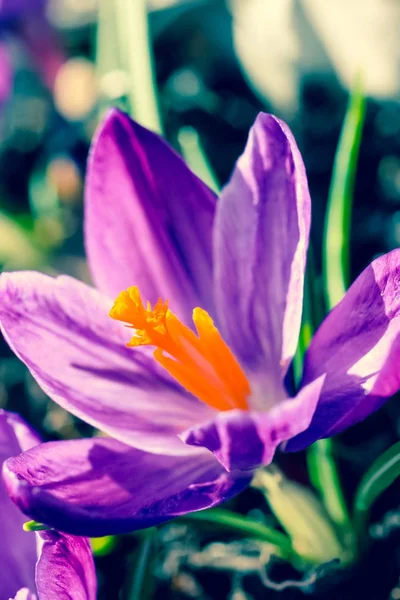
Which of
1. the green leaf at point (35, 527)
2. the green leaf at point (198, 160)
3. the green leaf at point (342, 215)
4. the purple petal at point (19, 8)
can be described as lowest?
the green leaf at point (35, 527)

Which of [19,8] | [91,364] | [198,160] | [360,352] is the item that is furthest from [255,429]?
[19,8]

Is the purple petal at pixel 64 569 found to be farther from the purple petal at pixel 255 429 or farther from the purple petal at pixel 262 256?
the purple petal at pixel 262 256

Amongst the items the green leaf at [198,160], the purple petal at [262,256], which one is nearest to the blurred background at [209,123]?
the green leaf at [198,160]

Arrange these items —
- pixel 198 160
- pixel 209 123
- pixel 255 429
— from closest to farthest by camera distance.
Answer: pixel 255 429, pixel 198 160, pixel 209 123

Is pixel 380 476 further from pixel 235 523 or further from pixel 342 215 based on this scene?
pixel 342 215

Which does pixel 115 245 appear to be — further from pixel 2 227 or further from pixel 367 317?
pixel 2 227

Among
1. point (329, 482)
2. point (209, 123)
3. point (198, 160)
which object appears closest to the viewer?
point (329, 482)

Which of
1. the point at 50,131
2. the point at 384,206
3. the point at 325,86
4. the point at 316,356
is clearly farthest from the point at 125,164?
the point at 50,131
